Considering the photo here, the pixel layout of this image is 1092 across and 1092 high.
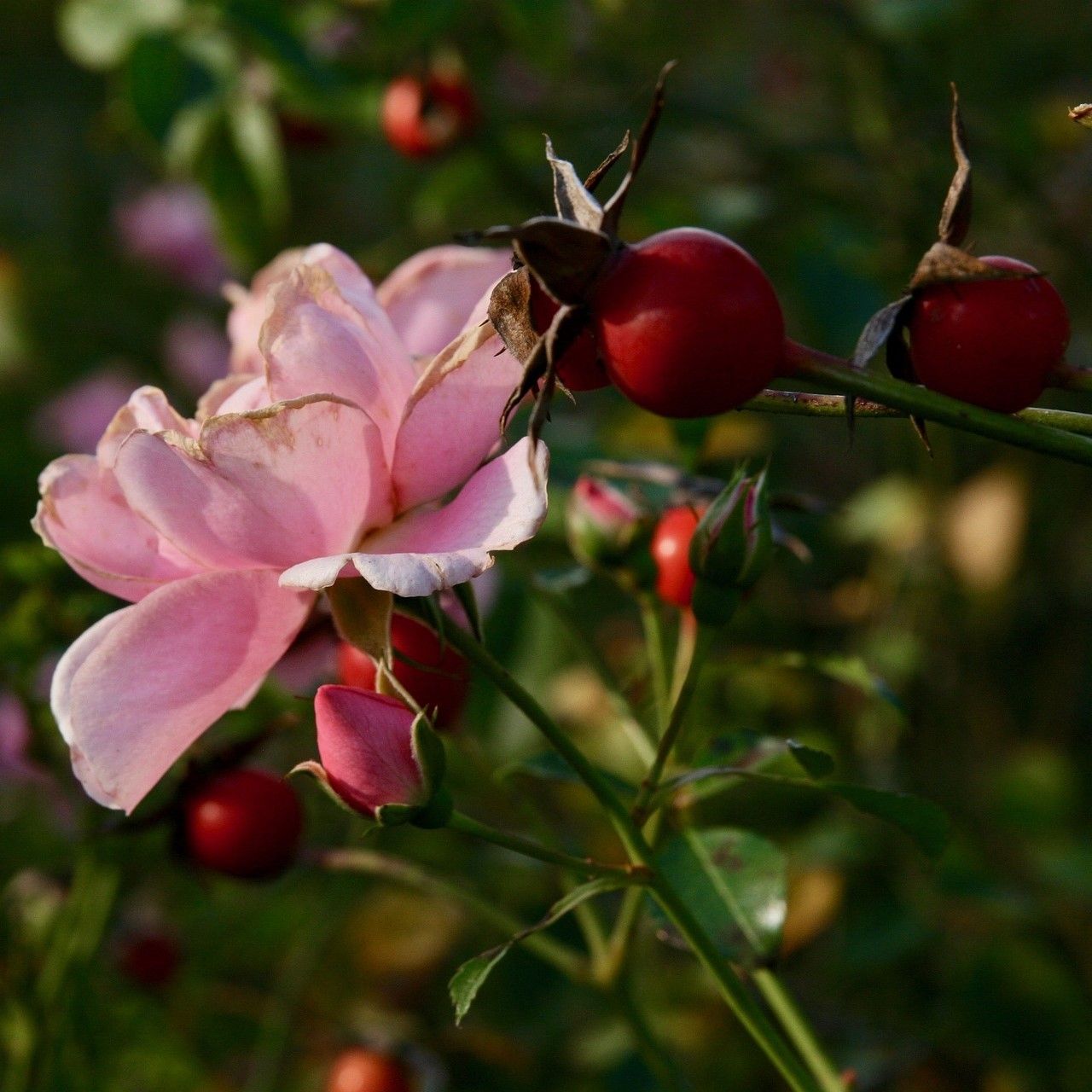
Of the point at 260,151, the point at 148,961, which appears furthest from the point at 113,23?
the point at 148,961

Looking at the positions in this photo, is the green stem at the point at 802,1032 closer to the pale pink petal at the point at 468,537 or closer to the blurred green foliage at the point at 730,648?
the pale pink petal at the point at 468,537

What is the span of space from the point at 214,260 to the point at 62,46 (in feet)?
1.99

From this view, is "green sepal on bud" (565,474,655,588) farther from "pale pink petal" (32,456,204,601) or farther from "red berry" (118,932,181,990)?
"red berry" (118,932,181,990)

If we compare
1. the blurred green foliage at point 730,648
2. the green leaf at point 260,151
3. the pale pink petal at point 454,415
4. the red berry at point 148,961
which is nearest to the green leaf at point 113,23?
the blurred green foliage at point 730,648

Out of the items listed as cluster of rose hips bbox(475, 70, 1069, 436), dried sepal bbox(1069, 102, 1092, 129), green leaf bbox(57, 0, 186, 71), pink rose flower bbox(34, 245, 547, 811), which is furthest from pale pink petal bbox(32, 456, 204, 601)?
green leaf bbox(57, 0, 186, 71)

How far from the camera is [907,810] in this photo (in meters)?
0.59

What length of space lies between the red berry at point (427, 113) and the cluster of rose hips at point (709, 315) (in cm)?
119

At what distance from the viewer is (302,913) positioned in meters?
1.51

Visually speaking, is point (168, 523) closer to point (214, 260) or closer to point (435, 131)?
point (435, 131)

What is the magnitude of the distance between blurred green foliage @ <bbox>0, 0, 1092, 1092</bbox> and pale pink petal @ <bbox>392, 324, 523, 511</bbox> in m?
0.34

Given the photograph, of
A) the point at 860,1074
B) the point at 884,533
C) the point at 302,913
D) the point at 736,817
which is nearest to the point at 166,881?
the point at 302,913

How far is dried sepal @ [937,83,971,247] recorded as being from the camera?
16.6 inches

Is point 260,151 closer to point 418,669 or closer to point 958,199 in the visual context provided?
point 418,669

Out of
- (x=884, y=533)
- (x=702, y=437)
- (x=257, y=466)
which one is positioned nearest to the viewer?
(x=257, y=466)
